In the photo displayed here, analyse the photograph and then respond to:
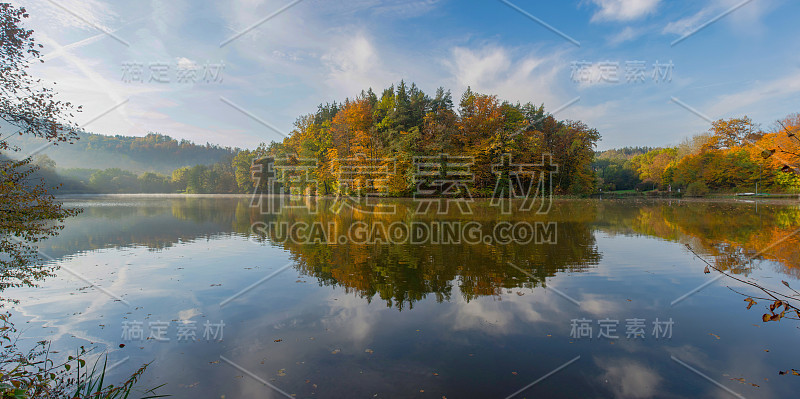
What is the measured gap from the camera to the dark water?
3.89 m

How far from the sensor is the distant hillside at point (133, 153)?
130125 millimetres

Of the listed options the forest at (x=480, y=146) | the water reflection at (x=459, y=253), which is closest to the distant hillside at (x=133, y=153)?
the forest at (x=480, y=146)

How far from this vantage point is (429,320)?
548 centimetres

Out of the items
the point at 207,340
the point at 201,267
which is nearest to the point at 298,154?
the point at 201,267

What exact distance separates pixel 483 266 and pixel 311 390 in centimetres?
586

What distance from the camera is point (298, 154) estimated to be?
182 ft

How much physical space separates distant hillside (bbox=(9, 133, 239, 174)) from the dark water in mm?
127709

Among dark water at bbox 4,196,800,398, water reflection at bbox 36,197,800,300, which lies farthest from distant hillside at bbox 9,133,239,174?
dark water at bbox 4,196,800,398

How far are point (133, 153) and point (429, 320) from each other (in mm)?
171920

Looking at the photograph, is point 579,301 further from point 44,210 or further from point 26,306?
point 26,306

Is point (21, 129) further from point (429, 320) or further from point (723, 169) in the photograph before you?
point (723, 169)

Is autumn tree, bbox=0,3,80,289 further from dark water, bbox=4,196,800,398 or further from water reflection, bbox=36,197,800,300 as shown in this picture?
water reflection, bbox=36,197,800,300

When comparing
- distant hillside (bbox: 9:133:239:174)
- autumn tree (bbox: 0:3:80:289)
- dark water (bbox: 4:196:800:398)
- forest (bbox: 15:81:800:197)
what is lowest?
dark water (bbox: 4:196:800:398)

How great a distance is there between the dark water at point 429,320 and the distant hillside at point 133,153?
127709 millimetres
